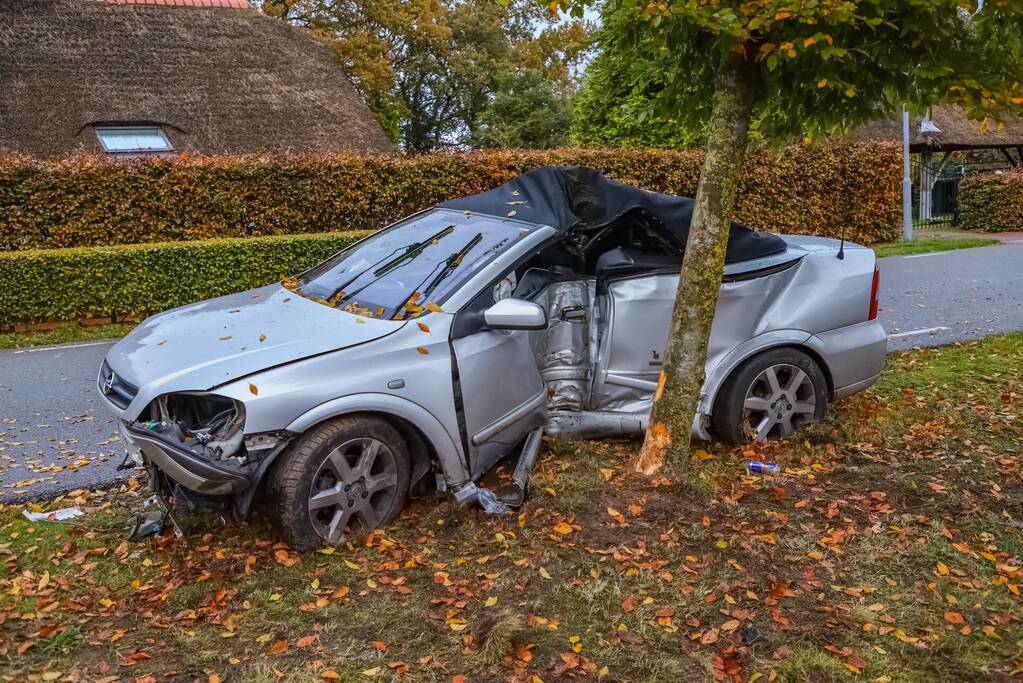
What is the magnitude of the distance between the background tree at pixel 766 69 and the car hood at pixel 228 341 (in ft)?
5.21

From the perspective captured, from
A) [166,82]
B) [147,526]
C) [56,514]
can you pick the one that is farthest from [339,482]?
[166,82]

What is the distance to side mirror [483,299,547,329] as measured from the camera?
4496 millimetres

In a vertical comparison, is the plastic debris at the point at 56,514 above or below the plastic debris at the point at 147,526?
below

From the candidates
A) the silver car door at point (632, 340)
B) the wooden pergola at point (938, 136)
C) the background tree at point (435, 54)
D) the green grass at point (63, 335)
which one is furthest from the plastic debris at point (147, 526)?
the background tree at point (435, 54)

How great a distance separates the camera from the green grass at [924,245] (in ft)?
58.0

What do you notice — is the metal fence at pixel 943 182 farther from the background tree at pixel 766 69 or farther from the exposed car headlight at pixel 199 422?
the exposed car headlight at pixel 199 422

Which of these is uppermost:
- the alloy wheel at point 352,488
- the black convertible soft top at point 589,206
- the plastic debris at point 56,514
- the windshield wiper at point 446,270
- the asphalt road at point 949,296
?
the black convertible soft top at point 589,206

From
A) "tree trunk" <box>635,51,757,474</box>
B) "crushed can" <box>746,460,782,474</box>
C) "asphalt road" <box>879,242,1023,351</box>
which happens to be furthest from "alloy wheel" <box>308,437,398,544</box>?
"asphalt road" <box>879,242,1023,351</box>

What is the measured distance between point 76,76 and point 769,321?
15.3 m

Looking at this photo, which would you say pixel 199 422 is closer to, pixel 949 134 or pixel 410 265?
pixel 410 265

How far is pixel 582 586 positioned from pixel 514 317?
1.38 meters

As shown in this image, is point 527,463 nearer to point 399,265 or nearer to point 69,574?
point 399,265

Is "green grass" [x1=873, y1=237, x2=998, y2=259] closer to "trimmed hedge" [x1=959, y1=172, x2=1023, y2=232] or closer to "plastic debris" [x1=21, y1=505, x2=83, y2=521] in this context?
"trimmed hedge" [x1=959, y1=172, x2=1023, y2=232]

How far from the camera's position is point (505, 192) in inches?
228
